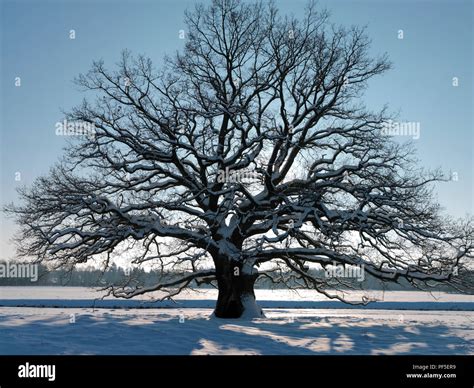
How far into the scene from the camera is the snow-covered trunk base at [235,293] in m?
17.5

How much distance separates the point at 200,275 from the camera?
1856cm

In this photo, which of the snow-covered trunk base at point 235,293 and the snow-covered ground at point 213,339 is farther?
the snow-covered trunk base at point 235,293

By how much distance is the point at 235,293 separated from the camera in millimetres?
17672

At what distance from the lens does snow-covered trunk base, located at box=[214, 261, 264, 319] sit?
17.5 metres
